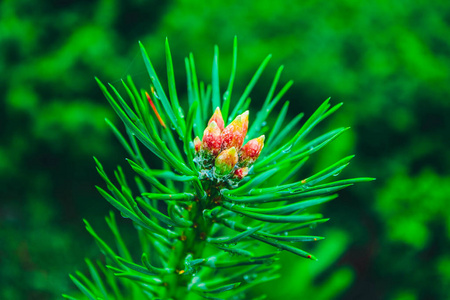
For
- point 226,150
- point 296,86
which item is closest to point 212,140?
point 226,150

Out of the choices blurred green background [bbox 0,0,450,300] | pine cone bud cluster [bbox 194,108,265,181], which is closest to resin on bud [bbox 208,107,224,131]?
pine cone bud cluster [bbox 194,108,265,181]

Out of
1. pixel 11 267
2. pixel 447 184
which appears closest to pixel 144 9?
pixel 11 267

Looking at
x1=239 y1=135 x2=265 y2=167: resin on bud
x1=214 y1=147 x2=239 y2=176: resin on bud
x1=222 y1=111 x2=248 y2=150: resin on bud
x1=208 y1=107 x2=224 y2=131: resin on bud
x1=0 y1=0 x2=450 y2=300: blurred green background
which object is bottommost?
x1=214 y1=147 x2=239 y2=176: resin on bud

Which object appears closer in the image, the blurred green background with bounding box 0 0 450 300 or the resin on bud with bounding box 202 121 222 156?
the resin on bud with bounding box 202 121 222 156

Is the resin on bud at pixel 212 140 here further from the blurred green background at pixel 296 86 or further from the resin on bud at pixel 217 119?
the blurred green background at pixel 296 86

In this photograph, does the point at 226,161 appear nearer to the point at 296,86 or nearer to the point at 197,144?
the point at 197,144

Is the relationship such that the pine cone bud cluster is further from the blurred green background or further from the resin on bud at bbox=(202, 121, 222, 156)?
the blurred green background

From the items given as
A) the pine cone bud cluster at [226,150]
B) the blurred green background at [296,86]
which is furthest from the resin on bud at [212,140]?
the blurred green background at [296,86]
